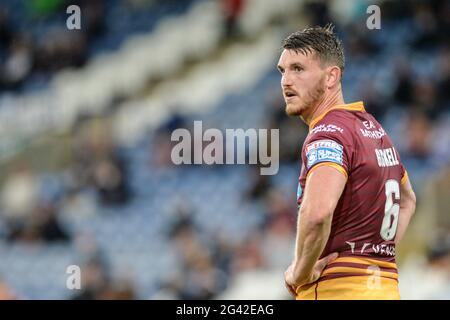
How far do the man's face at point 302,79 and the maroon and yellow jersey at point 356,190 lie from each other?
11 centimetres

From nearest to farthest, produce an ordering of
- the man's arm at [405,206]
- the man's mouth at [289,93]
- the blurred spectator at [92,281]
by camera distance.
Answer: the man's mouth at [289,93], the man's arm at [405,206], the blurred spectator at [92,281]

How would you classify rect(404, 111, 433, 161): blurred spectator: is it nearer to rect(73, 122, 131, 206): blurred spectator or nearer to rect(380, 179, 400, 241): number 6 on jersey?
rect(73, 122, 131, 206): blurred spectator

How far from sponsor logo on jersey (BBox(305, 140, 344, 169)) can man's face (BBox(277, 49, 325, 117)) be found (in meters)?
0.33

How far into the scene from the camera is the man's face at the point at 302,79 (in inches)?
171

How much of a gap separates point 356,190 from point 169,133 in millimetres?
8163

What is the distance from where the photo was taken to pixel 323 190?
395 centimetres

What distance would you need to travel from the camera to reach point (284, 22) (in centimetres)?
1287

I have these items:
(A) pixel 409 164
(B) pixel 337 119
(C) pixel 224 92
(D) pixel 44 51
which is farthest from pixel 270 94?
(B) pixel 337 119

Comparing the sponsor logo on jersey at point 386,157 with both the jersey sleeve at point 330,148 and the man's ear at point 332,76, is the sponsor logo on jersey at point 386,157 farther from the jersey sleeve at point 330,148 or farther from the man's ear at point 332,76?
the man's ear at point 332,76

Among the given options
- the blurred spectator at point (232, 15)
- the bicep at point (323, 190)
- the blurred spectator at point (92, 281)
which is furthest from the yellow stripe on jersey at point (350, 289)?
the blurred spectator at point (232, 15)

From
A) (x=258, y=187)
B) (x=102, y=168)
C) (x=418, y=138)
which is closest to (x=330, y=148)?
(x=418, y=138)

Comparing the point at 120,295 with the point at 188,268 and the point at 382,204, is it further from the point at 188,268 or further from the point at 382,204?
the point at 382,204

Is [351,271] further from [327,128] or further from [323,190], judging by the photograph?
[327,128]

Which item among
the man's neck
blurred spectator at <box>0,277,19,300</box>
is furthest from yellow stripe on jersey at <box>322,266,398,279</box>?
blurred spectator at <box>0,277,19,300</box>
